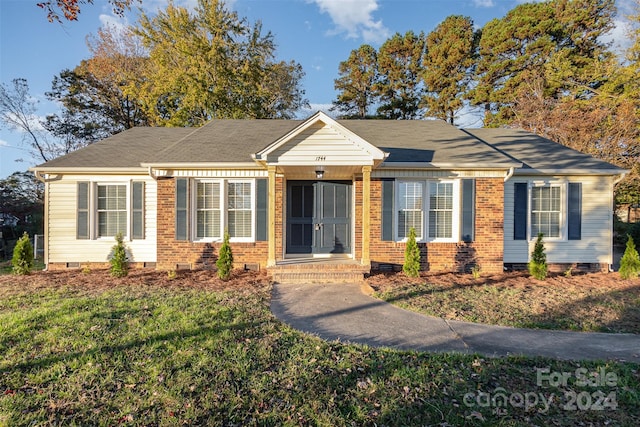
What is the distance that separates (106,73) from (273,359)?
24.2 m

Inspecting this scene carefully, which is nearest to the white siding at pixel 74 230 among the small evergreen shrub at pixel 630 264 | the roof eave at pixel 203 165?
the roof eave at pixel 203 165

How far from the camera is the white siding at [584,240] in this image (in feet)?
28.1

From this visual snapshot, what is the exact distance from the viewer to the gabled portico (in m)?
7.03

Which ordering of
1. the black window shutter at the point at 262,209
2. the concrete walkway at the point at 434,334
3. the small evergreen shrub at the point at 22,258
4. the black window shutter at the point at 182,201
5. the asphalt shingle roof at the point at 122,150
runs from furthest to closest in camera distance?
the asphalt shingle roof at the point at 122,150
the black window shutter at the point at 262,209
the black window shutter at the point at 182,201
the small evergreen shrub at the point at 22,258
the concrete walkway at the point at 434,334

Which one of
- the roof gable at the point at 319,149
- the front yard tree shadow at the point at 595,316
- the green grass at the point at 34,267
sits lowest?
the green grass at the point at 34,267

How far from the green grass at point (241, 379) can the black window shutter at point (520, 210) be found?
19.0 feet

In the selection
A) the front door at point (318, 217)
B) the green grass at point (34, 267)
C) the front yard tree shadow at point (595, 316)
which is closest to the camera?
the front yard tree shadow at point (595, 316)

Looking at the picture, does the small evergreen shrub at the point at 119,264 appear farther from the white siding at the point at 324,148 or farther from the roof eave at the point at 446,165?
the roof eave at the point at 446,165

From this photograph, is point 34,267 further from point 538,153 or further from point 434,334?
point 538,153

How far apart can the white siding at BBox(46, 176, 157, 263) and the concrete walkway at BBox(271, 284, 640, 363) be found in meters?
5.17

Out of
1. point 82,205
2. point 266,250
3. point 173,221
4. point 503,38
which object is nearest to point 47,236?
point 82,205

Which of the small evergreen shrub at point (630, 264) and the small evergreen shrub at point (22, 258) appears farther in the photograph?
the small evergreen shrub at point (22, 258)

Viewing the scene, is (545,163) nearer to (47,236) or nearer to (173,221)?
(173,221)

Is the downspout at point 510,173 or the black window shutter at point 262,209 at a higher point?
the downspout at point 510,173
